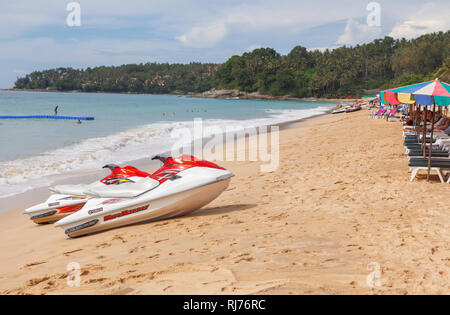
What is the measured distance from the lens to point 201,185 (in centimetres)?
522

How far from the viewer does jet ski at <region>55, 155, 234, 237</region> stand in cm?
512

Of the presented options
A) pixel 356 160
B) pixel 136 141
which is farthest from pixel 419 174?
pixel 136 141

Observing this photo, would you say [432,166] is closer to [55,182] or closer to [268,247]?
[268,247]

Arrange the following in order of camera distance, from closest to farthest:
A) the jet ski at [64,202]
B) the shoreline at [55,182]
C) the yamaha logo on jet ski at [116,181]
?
the yamaha logo on jet ski at [116,181] → the jet ski at [64,202] → the shoreline at [55,182]

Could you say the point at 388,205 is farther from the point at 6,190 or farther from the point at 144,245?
the point at 6,190

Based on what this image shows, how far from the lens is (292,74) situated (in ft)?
401

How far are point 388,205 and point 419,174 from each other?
2.75 meters

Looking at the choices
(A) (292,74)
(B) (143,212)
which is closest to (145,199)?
(B) (143,212)

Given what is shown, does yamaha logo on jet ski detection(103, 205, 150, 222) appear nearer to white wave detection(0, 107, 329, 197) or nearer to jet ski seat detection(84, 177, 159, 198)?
jet ski seat detection(84, 177, 159, 198)

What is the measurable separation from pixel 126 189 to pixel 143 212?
1.30 ft

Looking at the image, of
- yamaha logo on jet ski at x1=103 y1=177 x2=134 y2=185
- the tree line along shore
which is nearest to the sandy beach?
yamaha logo on jet ski at x1=103 y1=177 x2=134 y2=185

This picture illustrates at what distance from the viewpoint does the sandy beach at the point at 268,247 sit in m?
3.26

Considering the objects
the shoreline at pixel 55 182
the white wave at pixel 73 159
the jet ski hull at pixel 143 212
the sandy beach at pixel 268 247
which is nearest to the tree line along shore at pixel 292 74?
→ the white wave at pixel 73 159

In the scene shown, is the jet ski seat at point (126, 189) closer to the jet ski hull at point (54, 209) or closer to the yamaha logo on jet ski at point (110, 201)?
the yamaha logo on jet ski at point (110, 201)
